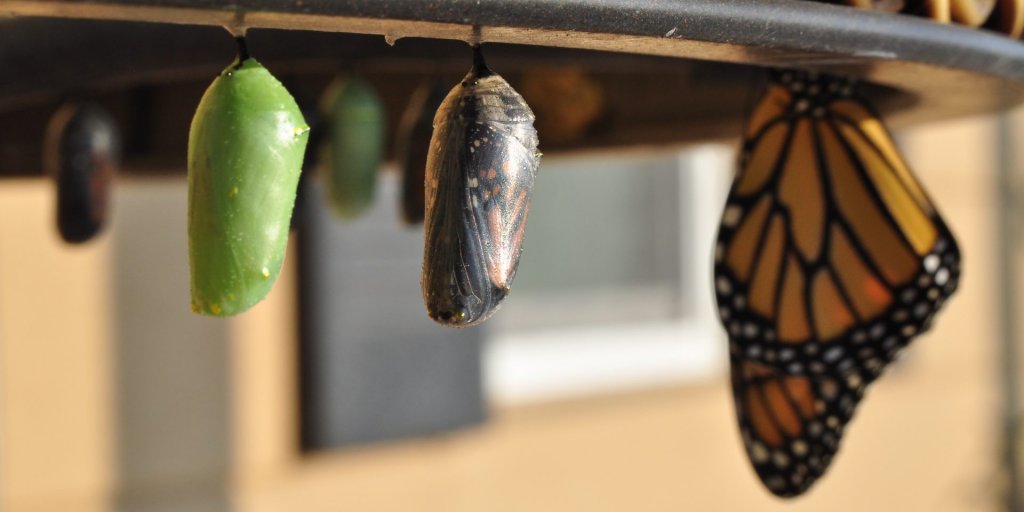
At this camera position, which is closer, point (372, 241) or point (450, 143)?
point (450, 143)

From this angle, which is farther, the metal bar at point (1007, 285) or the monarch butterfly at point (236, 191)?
the metal bar at point (1007, 285)

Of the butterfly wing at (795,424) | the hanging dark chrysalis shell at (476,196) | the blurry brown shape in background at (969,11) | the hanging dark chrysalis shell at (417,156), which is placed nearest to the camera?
the hanging dark chrysalis shell at (476,196)

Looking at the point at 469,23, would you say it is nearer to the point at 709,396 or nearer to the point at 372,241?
the point at 372,241

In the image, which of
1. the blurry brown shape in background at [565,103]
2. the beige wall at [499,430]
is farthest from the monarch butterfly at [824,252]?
the beige wall at [499,430]

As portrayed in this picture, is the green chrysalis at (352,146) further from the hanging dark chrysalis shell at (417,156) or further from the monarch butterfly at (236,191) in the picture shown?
the monarch butterfly at (236,191)

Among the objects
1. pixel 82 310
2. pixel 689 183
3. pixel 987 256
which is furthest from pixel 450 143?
pixel 987 256

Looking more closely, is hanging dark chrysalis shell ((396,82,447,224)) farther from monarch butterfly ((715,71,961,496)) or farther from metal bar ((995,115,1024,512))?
metal bar ((995,115,1024,512))

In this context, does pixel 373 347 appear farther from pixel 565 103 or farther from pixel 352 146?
pixel 352 146

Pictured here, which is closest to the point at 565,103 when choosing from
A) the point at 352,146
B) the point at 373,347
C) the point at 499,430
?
the point at 352,146
